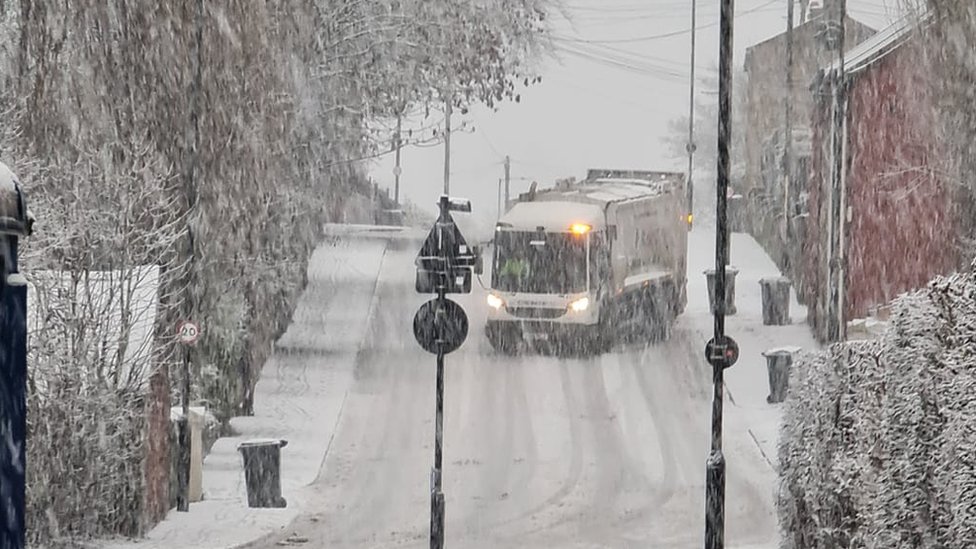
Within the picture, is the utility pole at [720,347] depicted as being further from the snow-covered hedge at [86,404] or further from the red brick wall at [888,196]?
the red brick wall at [888,196]

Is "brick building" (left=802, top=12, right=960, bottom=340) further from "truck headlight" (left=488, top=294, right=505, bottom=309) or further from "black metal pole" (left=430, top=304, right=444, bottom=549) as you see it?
"black metal pole" (left=430, top=304, right=444, bottom=549)

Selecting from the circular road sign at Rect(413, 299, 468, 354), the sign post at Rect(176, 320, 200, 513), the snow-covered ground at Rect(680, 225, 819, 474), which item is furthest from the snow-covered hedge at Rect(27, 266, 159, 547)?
the snow-covered ground at Rect(680, 225, 819, 474)

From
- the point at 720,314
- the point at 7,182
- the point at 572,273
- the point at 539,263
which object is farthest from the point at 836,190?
the point at 7,182

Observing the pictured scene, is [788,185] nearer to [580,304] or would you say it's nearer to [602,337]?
[602,337]

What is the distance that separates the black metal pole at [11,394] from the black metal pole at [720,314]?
941 centimetres

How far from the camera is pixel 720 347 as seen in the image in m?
13.9

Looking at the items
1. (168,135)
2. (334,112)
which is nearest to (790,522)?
(168,135)

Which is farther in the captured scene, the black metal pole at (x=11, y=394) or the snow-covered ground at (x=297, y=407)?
the snow-covered ground at (x=297, y=407)

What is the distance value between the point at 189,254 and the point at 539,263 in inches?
539

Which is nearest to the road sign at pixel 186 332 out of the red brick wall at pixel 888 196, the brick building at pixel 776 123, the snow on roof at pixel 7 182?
the snow on roof at pixel 7 182

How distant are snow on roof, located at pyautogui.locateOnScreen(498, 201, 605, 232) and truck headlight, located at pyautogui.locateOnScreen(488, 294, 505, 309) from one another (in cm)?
154

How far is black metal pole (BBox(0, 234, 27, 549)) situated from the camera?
468 cm

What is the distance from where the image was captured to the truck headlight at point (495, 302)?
106 ft

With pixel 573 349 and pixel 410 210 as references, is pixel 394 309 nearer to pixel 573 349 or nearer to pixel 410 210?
pixel 573 349
